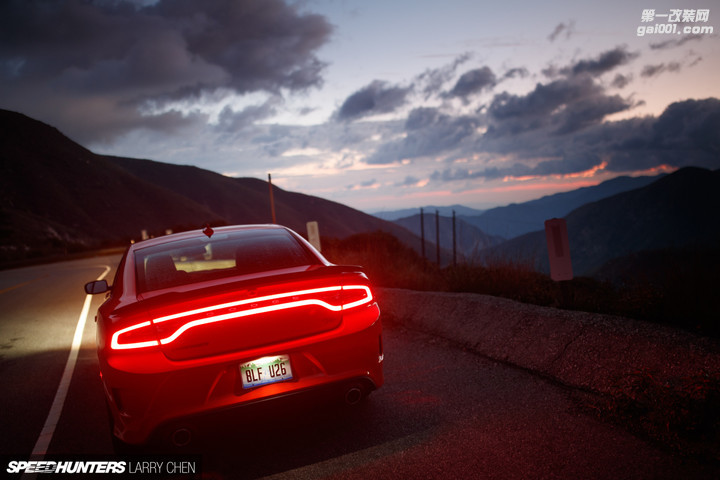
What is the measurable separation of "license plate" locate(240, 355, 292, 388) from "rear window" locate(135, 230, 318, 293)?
3.03 feet

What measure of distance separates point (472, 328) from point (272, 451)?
3.39 meters

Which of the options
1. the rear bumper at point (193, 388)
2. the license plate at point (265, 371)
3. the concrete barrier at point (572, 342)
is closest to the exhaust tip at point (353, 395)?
the rear bumper at point (193, 388)

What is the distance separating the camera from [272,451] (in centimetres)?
379

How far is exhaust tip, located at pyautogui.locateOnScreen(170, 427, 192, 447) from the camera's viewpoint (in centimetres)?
333

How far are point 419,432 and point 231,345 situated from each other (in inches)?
60.3

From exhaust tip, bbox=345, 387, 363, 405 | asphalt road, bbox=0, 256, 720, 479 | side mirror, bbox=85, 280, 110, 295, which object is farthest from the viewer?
side mirror, bbox=85, 280, 110, 295

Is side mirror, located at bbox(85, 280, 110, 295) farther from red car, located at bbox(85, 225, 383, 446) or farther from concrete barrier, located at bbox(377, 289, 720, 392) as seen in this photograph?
concrete barrier, located at bbox(377, 289, 720, 392)

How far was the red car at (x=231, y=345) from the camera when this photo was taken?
128 inches

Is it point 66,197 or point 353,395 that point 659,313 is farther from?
point 66,197

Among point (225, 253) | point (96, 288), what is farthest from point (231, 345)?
point (96, 288)

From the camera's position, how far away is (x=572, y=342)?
498 centimetres

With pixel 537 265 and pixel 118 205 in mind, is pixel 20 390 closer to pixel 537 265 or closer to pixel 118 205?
pixel 537 265

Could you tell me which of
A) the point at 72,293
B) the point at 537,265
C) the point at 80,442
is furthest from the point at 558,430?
the point at 72,293

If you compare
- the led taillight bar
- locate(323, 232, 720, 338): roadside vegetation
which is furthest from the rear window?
locate(323, 232, 720, 338): roadside vegetation
